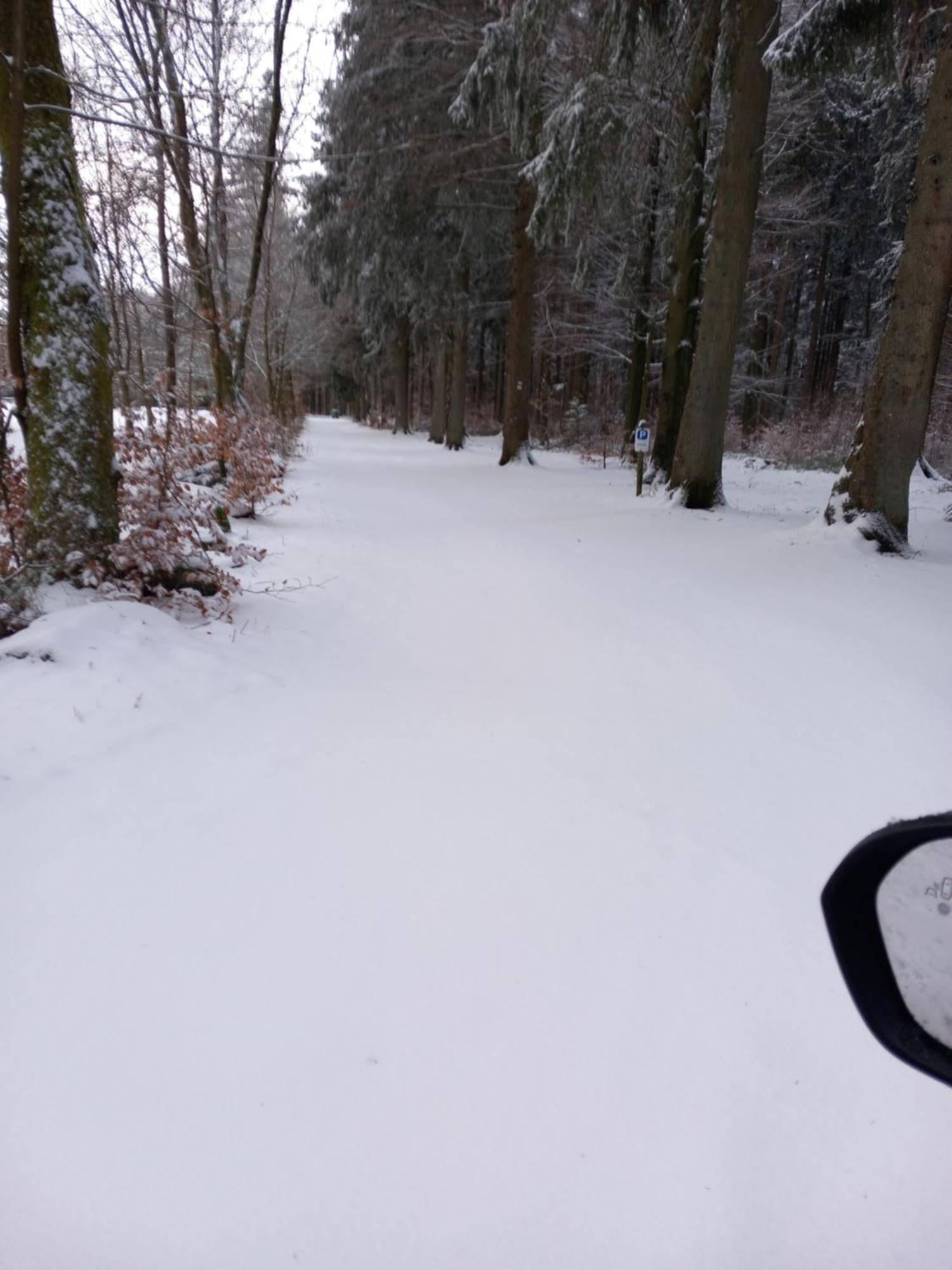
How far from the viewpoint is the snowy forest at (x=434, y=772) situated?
1579 millimetres

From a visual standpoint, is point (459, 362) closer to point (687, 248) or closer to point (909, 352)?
point (687, 248)

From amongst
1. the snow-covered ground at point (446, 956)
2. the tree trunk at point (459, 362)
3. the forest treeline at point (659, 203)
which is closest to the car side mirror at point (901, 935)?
the snow-covered ground at point (446, 956)

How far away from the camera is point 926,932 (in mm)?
958

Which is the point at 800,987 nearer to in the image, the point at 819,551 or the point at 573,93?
the point at 819,551

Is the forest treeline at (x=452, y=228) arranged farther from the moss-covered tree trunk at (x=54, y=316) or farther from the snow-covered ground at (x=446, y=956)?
the snow-covered ground at (x=446, y=956)

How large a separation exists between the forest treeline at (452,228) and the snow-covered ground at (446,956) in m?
1.46

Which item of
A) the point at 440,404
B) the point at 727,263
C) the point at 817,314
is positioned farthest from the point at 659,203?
the point at 817,314

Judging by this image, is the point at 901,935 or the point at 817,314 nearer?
the point at 901,935

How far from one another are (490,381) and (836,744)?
138ft

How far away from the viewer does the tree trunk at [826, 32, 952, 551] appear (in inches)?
273

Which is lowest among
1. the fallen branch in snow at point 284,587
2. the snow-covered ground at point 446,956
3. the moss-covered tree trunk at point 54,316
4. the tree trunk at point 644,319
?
the snow-covered ground at point 446,956

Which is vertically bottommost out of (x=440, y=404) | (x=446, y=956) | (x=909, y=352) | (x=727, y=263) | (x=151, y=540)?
(x=446, y=956)

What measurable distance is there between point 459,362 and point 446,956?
22882 millimetres

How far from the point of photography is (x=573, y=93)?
34.3ft
